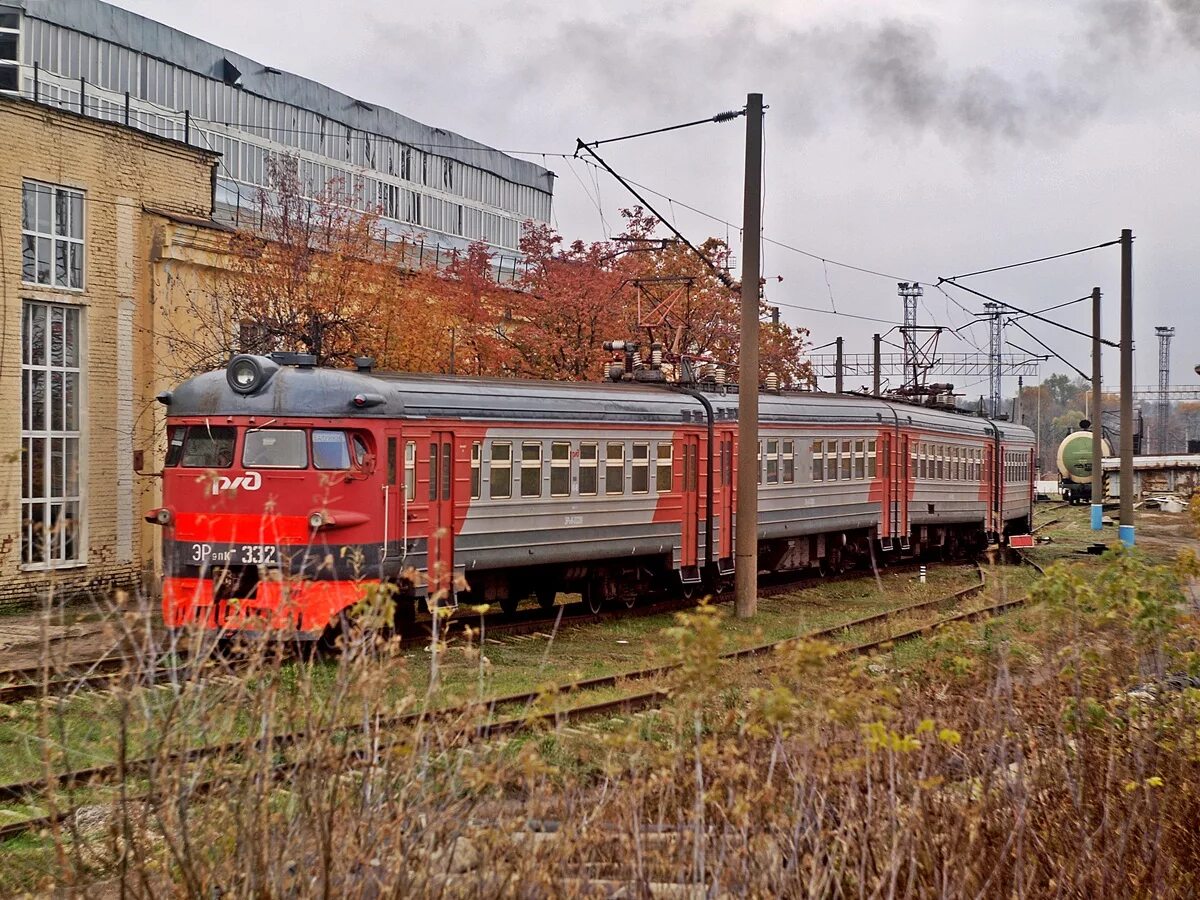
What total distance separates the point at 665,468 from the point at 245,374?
6.47 m

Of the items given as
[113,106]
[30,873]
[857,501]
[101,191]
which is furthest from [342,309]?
[113,106]

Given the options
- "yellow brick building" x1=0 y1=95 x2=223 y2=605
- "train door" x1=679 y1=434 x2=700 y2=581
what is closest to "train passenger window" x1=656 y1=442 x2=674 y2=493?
"train door" x1=679 y1=434 x2=700 y2=581

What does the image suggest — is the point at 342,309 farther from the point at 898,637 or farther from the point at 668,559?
the point at 898,637

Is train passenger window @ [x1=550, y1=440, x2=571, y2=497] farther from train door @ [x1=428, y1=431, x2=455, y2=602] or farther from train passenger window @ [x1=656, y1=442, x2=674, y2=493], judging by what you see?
train passenger window @ [x1=656, y1=442, x2=674, y2=493]

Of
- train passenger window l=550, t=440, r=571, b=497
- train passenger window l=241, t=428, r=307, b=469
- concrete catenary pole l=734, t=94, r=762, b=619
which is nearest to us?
train passenger window l=241, t=428, r=307, b=469

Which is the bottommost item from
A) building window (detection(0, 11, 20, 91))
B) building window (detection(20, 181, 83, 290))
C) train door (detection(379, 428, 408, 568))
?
train door (detection(379, 428, 408, 568))

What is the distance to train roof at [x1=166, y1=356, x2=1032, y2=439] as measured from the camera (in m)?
13.4

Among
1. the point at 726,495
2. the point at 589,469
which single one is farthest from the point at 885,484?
the point at 589,469

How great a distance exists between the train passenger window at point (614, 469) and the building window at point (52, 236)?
8.69 metres

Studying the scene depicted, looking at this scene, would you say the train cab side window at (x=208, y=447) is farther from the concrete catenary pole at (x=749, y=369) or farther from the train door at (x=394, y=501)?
the concrete catenary pole at (x=749, y=369)

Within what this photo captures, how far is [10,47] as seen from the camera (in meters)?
37.7

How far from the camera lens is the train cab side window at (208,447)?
13453 millimetres

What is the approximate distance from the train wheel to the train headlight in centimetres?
526

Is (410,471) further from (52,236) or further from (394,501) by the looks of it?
(52,236)
